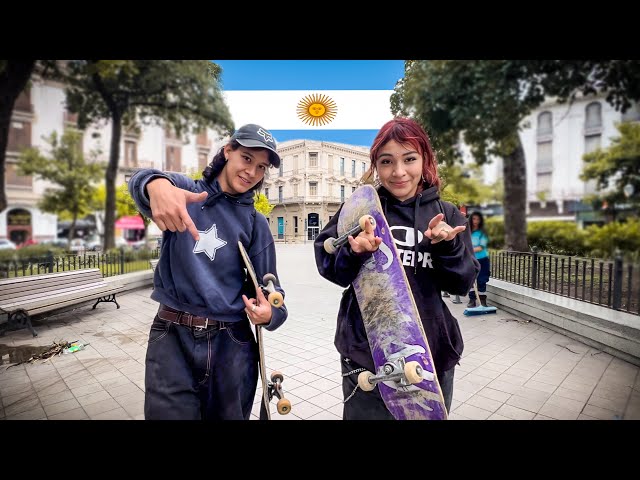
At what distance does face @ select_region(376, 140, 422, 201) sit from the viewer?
1.42 metres

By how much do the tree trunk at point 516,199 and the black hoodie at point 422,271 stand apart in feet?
2.38

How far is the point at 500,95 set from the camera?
1.76m

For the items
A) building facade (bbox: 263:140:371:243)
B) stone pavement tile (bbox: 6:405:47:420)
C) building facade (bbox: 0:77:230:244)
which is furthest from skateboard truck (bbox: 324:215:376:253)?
stone pavement tile (bbox: 6:405:47:420)

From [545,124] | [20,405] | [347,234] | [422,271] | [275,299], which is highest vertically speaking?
[545,124]

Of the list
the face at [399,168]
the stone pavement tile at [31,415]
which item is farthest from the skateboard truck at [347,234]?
the stone pavement tile at [31,415]

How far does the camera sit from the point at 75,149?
1706 mm

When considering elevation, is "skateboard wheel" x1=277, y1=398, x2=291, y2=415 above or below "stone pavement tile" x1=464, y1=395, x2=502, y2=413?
above

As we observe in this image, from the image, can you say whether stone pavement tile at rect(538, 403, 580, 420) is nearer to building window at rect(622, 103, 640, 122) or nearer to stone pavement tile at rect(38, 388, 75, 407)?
building window at rect(622, 103, 640, 122)

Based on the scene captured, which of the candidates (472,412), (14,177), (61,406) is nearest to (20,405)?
(61,406)

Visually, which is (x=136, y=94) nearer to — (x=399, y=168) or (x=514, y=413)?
(x=399, y=168)

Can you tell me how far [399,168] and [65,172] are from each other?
1812 mm

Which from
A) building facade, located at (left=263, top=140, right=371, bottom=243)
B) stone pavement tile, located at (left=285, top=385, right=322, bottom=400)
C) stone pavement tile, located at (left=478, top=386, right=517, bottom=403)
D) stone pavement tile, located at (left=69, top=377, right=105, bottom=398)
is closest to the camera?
stone pavement tile, located at (left=69, top=377, right=105, bottom=398)
